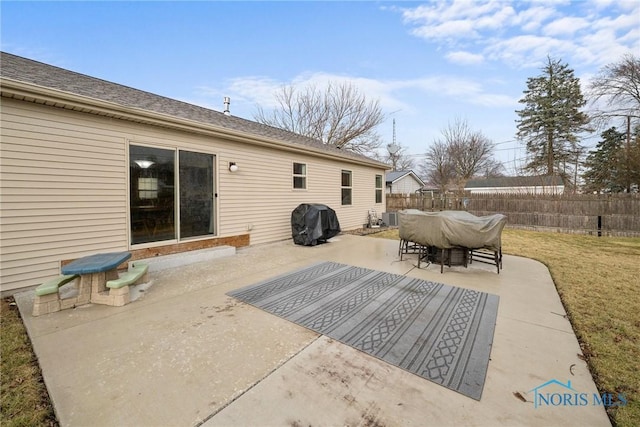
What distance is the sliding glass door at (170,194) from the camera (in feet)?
15.2

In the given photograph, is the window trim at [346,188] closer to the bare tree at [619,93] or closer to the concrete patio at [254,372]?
the concrete patio at [254,372]

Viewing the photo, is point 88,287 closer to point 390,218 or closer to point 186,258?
point 186,258

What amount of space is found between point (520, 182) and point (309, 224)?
64.3ft

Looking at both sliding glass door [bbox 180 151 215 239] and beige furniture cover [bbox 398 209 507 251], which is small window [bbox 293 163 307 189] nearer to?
sliding glass door [bbox 180 151 215 239]

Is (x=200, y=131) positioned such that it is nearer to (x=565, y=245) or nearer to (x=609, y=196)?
(x=565, y=245)

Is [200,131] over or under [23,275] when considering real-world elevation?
over

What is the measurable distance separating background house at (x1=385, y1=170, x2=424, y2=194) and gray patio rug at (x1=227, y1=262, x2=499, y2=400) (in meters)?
16.6

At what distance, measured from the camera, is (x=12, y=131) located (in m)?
3.48

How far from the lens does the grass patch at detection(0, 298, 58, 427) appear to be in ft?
5.17

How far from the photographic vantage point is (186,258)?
198 inches

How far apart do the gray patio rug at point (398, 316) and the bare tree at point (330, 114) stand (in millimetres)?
15890

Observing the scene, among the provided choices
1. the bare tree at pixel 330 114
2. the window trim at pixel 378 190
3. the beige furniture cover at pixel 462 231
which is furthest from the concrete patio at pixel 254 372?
the bare tree at pixel 330 114

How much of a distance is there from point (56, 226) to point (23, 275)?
73 cm

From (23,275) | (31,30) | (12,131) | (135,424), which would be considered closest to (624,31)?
(135,424)
